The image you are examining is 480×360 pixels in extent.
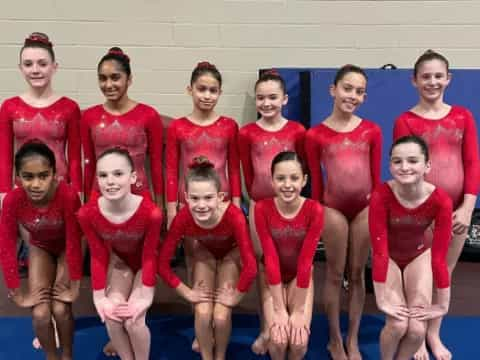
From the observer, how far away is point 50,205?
2.34 metres

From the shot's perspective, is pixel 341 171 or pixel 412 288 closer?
pixel 412 288

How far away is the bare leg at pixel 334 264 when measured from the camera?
97.8 inches

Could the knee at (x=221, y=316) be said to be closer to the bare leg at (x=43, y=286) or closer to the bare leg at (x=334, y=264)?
the bare leg at (x=334, y=264)

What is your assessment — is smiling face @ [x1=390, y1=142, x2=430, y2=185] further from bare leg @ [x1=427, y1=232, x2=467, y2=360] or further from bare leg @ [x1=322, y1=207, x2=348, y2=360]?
bare leg @ [x1=427, y1=232, x2=467, y2=360]

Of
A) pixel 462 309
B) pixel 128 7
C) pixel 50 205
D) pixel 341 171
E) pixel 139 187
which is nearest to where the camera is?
pixel 50 205

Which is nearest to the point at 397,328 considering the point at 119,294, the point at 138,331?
the point at 138,331

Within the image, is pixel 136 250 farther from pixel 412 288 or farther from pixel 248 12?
pixel 248 12

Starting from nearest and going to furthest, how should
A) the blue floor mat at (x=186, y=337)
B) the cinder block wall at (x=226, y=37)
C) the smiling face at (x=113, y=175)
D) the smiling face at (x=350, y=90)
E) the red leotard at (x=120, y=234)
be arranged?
the smiling face at (x=113, y=175) → the red leotard at (x=120, y=234) → the smiling face at (x=350, y=90) → the blue floor mat at (x=186, y=337) → the cinder block wall at (x=226, y=37)

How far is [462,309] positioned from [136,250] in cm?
216

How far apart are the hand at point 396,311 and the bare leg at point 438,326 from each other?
0.51 m

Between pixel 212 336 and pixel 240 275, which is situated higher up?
pixel 240 275

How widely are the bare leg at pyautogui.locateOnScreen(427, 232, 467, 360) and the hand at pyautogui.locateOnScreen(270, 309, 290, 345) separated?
88 centimetres

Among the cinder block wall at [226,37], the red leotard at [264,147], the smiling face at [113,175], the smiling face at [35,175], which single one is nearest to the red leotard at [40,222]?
the smiling face at [35,175]

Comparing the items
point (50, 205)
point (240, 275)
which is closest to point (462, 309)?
point (240, 275)
